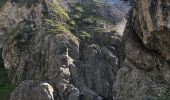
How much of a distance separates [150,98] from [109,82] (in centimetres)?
10043

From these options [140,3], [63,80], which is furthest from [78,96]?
[140,3]

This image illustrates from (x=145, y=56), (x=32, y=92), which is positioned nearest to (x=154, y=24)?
(x=145, y=56)

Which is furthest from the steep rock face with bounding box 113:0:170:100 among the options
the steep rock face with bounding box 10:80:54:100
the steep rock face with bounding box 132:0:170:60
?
the steep rock face with bounding box 10:80:54:100

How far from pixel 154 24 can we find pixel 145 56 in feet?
44.9

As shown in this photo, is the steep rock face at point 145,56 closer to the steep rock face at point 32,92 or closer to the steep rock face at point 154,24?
the steep rock face at point 154,24

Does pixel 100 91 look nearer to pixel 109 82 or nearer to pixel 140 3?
pixel 109 82

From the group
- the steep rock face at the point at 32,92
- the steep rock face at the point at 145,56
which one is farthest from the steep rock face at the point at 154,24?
the steep rock face at the point at 32,92

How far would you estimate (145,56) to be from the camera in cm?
9794

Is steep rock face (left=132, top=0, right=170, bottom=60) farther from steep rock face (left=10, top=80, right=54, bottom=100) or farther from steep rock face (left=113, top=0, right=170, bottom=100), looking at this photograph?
steep rock face (left=10, top=80, right=54, bottom=100)

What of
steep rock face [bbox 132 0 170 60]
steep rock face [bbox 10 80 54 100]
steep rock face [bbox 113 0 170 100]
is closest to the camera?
steep rock face [bbox 132 0 170 60]

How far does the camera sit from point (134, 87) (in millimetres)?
100125

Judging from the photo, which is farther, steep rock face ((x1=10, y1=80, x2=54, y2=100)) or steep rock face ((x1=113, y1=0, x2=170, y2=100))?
steep rock face ((x1=10, y1=80, x2=54, y2=100))

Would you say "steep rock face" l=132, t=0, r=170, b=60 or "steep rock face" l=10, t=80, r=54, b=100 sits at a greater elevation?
"steep rock face" l=132, t=0, r=170, b=60

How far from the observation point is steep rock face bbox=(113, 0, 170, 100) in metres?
86.3
